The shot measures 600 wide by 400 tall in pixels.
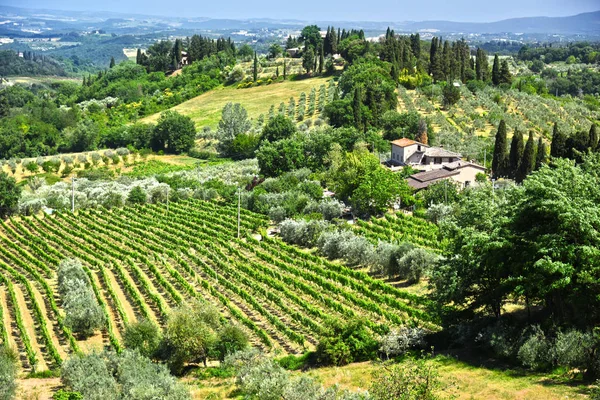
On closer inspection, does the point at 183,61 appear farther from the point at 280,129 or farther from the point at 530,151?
the point at 530,151

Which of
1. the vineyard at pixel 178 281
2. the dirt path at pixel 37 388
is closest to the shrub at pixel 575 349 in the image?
the vineyard at pixel 178 281

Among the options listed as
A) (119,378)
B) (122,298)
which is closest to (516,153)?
(122,298)

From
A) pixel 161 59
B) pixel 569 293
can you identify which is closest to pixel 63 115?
pixel 161 59

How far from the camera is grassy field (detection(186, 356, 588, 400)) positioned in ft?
74.8

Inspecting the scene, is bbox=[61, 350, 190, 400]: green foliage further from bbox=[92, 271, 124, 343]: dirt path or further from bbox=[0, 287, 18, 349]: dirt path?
bbox=[0, 287, 18, 349]: dirt path

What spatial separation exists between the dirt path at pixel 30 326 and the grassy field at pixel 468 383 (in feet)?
25.9

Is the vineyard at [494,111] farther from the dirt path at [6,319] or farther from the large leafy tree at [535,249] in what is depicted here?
the dirt path at [6,319]

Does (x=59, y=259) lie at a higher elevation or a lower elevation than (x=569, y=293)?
lower

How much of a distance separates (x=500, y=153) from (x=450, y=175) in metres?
7.42

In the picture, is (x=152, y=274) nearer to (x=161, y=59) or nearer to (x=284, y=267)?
(x=284, y=267)

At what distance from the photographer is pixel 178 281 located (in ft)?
141

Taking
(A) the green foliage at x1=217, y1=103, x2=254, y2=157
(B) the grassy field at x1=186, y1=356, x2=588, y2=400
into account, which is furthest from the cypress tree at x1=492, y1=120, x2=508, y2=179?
(B) the grassy field at x1=186, y1=356, x2=588, y2=400

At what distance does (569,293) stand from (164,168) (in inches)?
2634

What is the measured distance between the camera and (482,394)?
23406 millimetres
